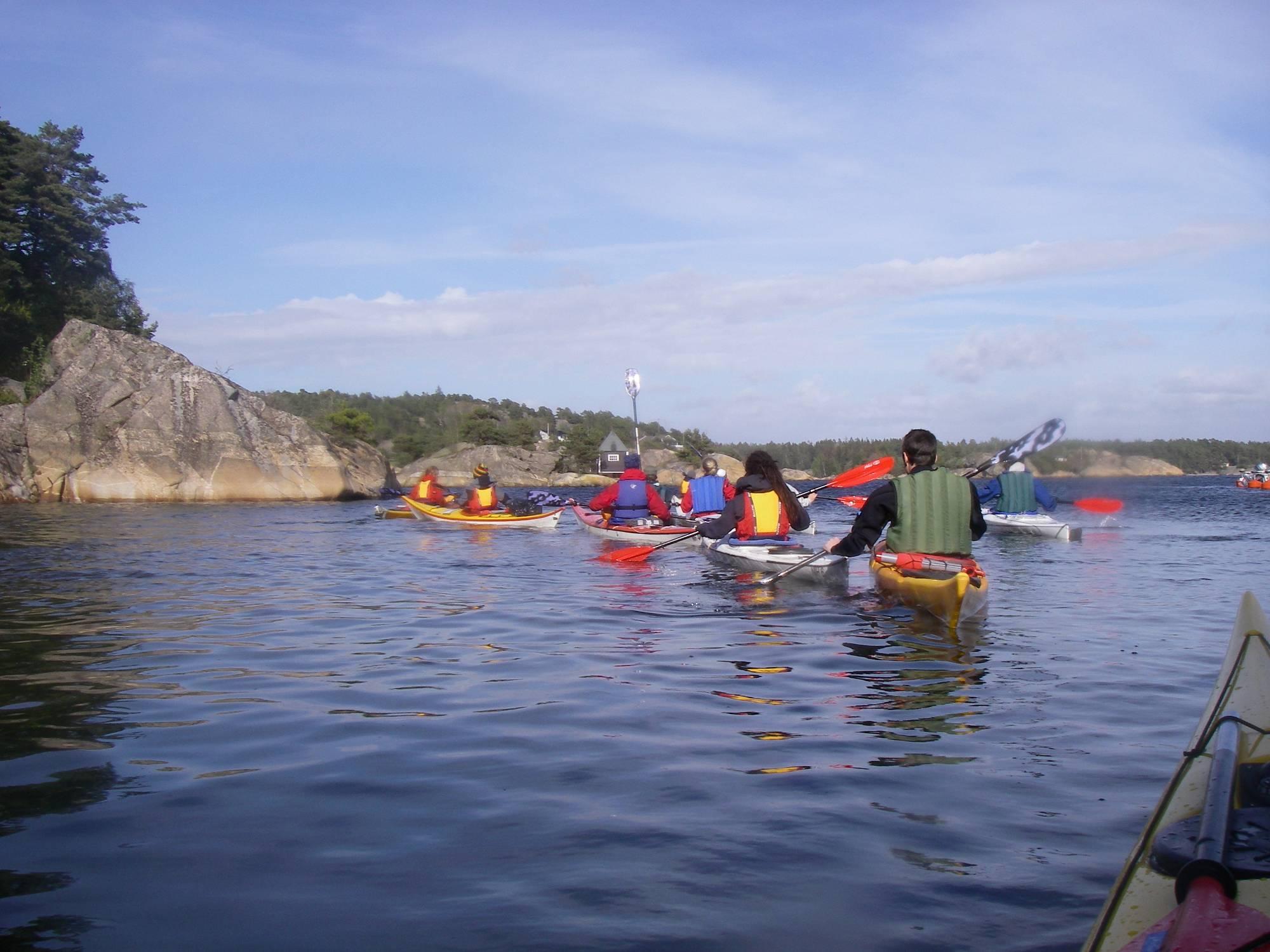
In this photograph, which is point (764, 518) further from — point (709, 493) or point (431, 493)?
point (431, 493)

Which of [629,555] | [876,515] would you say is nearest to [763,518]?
[629,555]

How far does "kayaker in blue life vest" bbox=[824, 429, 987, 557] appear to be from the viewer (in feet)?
26.3

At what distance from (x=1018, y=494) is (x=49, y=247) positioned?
46.0 meters

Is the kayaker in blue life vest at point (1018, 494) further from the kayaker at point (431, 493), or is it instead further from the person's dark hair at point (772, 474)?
the kayaker at point (431, 493)

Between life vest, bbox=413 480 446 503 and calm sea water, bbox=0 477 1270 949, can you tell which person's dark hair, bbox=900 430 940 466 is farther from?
life vest, bbox=413 480 446 503

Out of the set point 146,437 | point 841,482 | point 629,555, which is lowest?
point 629,555

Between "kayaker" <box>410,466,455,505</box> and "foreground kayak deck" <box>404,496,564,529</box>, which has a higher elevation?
"kayaker" <box>410,466,455,505</box>

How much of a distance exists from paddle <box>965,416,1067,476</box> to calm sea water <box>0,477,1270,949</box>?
6.26ft

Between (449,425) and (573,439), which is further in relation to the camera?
(449,425)

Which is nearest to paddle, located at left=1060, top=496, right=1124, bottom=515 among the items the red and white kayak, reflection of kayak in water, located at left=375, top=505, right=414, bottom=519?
the red and white kayak

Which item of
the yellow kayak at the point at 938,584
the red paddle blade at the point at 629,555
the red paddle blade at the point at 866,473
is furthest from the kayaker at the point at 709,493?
the yellow kayak at the point at 938,584

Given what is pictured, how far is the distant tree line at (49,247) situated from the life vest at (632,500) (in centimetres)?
3359

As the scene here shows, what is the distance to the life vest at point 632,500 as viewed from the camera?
1688cm

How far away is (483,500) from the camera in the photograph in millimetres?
21781
